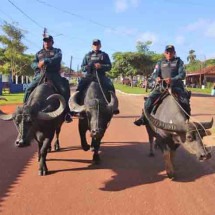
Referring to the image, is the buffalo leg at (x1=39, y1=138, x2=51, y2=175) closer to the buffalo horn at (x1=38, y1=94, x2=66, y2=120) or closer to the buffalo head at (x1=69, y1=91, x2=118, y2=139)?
the buffalo horn at (x1=38, y1=94, x2=66, y2=120)

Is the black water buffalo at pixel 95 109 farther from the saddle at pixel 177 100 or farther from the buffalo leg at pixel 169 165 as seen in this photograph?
the buffalo leg at pixel 169 165

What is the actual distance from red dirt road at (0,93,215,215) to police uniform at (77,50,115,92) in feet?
5.78

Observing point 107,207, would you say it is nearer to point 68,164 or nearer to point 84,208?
point 84,208

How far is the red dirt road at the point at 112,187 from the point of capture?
243 inches

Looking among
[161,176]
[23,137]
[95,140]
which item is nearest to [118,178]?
[161,176]

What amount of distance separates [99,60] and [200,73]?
80.1 m

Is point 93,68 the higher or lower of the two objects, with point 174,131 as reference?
higher

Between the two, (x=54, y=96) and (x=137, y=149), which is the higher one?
(x=54, y=96)

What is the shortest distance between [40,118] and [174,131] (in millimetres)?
2619

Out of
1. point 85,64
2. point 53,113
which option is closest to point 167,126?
point 53,113

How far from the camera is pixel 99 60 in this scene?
33.8 feet

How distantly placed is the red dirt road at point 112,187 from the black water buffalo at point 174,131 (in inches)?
24.5

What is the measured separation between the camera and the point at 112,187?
287 inches

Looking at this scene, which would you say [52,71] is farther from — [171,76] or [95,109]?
[171,76]
